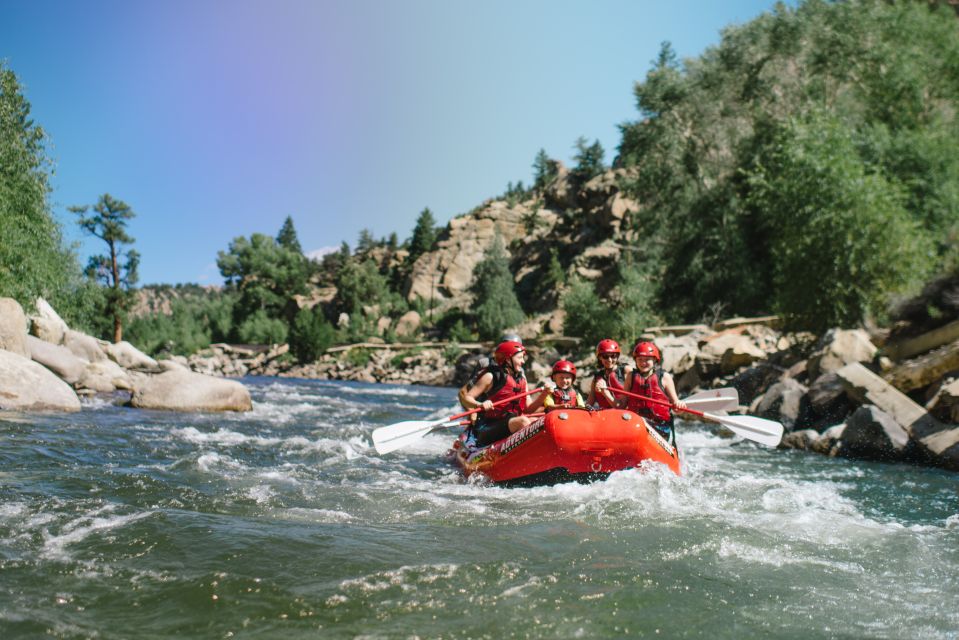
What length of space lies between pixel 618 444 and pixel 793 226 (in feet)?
36.4

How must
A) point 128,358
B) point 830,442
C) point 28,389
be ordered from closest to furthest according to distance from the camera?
point 830,442
point 28,389
point 128,358

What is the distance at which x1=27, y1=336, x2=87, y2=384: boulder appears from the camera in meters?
13.0

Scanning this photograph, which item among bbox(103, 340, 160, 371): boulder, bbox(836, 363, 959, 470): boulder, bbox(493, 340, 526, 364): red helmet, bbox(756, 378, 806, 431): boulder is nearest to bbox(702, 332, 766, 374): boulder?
bbox(756, 378, 806, 431): boulder

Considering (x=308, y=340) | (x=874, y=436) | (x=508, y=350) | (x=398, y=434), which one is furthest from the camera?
(x=308, y=340)

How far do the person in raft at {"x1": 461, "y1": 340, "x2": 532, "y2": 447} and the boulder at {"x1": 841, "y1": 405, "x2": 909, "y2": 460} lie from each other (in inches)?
192

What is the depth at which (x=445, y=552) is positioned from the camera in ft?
13.3

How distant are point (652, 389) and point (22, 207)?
51.3 feet

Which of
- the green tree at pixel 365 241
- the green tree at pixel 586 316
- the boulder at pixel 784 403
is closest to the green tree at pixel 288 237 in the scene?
the green tree at pixel 365 241

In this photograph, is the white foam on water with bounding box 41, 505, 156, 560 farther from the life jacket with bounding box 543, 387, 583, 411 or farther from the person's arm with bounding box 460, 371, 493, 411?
the life jacket with bounding box 543, 387, 583, 411

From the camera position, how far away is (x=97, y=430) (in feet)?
28.5

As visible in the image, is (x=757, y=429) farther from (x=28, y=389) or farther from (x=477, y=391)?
(x=28, y=389)

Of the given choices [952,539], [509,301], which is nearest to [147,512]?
[952,539]

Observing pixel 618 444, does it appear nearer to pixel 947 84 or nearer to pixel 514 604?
pixel 514 604

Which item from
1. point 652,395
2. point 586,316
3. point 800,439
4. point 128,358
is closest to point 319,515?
point 652,395
